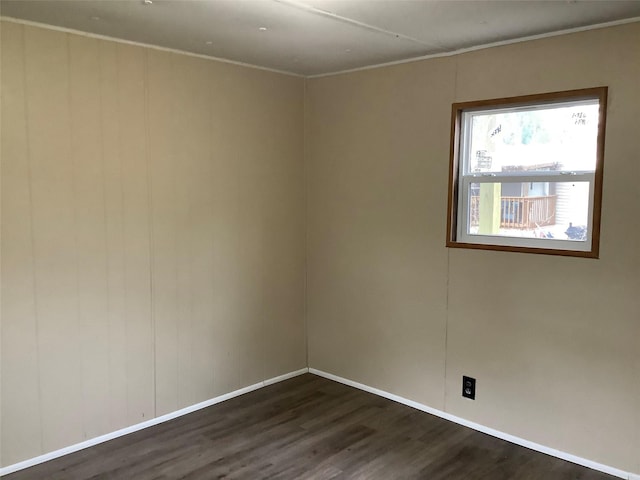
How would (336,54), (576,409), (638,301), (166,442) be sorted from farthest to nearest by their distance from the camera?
(336,54)
(166,442)
(576,409)
(638,301)

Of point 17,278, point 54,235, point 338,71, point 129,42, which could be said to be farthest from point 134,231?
point 338,71

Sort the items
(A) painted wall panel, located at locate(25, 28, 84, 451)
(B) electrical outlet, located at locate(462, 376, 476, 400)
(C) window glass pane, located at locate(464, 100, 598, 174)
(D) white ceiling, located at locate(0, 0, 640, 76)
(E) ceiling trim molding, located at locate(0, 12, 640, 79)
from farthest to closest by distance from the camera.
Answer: (B) electrical outlet, located at locate(462, 376, 476, 400) < (C) window glass pane, located at locate(464, 100, 598, 174) < (A) painted wall panel, located at locate(25, 28, 84, 451) < (E) ceiling trim molding, located at locate(0, 12, 640, 79) < (D) white ceiling, located at locate(0, 0, 640, 76)

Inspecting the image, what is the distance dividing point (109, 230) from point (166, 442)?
4.55ft

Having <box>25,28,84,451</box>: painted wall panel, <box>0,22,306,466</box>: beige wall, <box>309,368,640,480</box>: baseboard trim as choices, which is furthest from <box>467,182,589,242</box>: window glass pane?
<box>25,28,84,451</box>: painted wall panel

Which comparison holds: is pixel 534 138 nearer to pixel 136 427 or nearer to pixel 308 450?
pixel 308 450

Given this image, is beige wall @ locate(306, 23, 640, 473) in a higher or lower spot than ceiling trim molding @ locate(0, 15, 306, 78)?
lower

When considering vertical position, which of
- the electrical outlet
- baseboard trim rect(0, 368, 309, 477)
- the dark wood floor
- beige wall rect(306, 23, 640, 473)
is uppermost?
beige wall rect(306, 23, 640, 473)

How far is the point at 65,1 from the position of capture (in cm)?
254

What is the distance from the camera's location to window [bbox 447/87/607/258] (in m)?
3.01

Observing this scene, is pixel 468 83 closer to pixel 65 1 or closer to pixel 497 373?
pixel 497 373

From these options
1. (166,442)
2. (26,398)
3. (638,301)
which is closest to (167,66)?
(26,398)

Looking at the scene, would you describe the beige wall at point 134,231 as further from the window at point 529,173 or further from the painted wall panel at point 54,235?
the window at point 529,173

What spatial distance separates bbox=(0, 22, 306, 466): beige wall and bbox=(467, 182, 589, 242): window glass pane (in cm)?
155

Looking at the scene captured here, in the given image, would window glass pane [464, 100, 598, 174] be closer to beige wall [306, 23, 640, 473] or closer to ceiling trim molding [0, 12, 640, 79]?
beige wall [306, 23, 640, 473]
